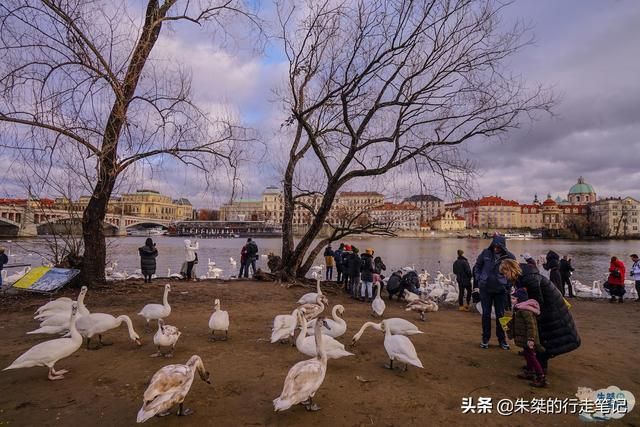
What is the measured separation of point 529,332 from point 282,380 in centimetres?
319

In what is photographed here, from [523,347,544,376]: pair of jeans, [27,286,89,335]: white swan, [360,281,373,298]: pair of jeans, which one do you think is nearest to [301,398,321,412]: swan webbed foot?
[523,347,544,376]: pair of jeans

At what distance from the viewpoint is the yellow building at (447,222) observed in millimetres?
133800

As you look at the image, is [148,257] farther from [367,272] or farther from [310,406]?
[310,406]

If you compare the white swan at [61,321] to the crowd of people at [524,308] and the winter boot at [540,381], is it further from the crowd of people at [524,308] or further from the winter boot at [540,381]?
the winter boot at [540,381]

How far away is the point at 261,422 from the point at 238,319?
5087 millimetres

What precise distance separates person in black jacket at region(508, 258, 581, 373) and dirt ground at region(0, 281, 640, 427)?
1.95 ft

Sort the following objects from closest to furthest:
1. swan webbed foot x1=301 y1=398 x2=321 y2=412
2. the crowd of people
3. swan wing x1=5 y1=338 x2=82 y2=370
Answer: swan webbed foot x1=301 y1=398 x2=321 y2=412, swan wing x1=5 y1=338 x2=82 y2=370, the crowd of people

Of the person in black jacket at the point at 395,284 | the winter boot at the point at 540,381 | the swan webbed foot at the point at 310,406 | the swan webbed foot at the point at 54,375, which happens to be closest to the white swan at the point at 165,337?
the swan webbed foot at the point at 54,375

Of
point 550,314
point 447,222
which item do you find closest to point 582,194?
point 447,222

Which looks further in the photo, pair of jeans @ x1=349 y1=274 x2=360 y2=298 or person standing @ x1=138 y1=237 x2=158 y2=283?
person standing @ x1=138 y1=237 x2=158 y2=283

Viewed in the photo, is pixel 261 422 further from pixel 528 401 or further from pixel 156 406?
pixel 528 401

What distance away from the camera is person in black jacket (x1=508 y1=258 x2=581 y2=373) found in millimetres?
4688

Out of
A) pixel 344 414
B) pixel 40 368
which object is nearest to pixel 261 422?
pixel 344 414

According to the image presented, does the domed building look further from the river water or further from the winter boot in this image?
the winter boot
